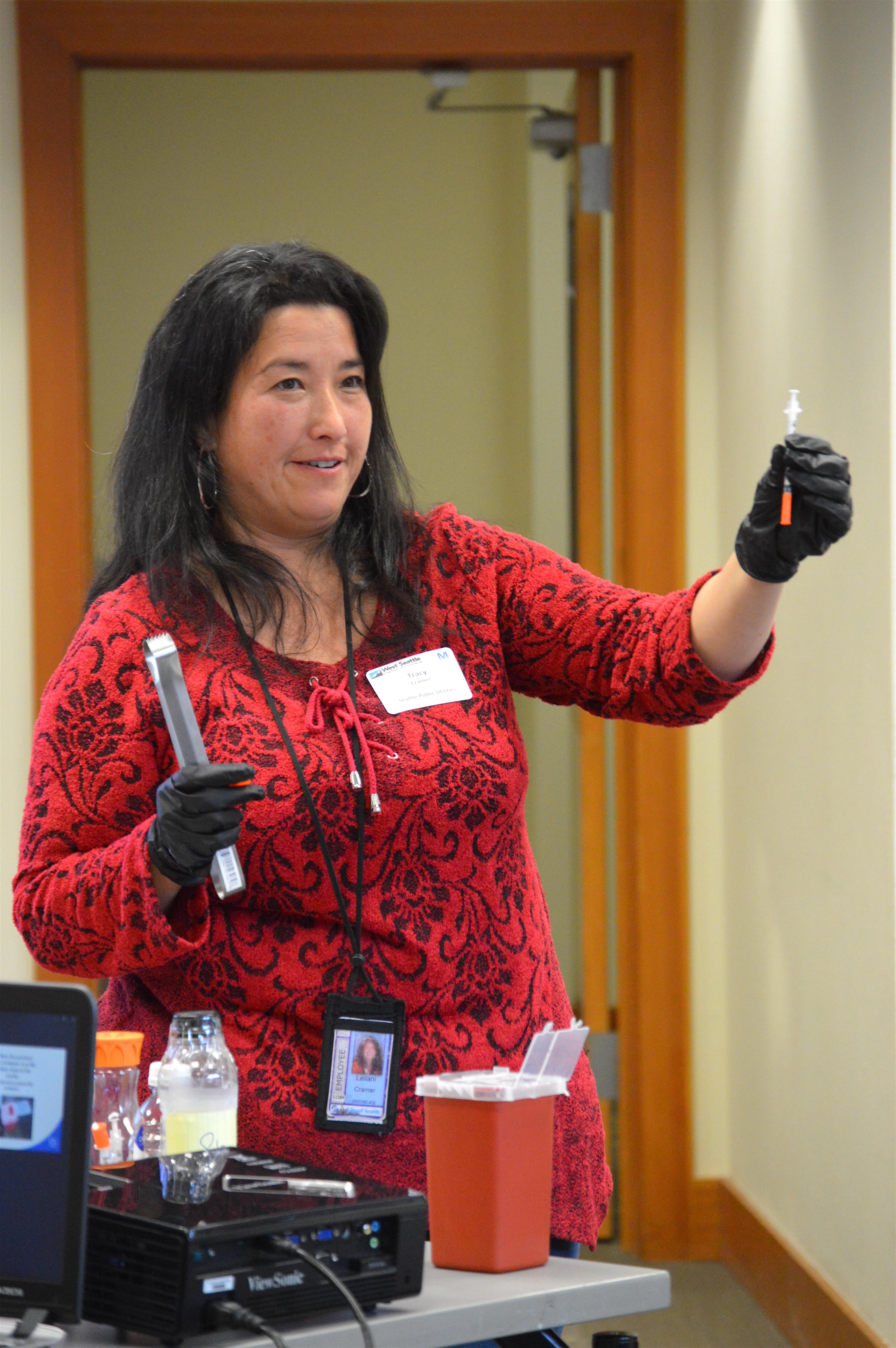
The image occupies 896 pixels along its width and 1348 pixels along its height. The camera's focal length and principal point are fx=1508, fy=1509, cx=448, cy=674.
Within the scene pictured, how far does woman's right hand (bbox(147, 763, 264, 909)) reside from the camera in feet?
4.06

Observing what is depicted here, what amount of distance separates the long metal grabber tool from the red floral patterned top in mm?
103

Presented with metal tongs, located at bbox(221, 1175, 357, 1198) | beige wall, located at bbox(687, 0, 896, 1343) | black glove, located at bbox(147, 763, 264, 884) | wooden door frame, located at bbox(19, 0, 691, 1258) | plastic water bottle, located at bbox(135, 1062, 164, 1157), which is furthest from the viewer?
wooden door frame, located at bbox(19, 0, 691, 1258)

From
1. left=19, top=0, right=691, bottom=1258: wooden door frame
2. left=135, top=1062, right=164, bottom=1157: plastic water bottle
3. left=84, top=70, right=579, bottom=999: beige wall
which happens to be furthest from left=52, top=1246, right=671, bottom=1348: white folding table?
left=84, top=70, right=579, bottom=999: beige wall

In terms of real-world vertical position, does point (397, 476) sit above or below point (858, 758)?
above

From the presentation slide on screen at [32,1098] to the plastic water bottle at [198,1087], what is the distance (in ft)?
0.77

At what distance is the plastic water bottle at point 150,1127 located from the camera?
149 cm

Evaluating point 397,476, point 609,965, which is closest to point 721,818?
point 609,965

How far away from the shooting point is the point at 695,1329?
2904mm

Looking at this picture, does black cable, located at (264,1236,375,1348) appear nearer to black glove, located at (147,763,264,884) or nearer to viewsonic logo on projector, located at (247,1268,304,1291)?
viewsonic logo on projector, located at (247,1268,304,1291)

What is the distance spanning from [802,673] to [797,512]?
1.40 m

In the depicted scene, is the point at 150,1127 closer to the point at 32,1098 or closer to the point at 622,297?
the point at 32,1098

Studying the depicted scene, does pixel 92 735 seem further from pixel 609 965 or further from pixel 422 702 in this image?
pixel 609 965

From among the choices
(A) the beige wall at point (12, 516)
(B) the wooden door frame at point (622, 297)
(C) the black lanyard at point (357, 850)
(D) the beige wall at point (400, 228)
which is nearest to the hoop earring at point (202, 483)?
(C) the black lanyard at point (357, 850)

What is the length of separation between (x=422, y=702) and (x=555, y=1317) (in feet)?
2.18
